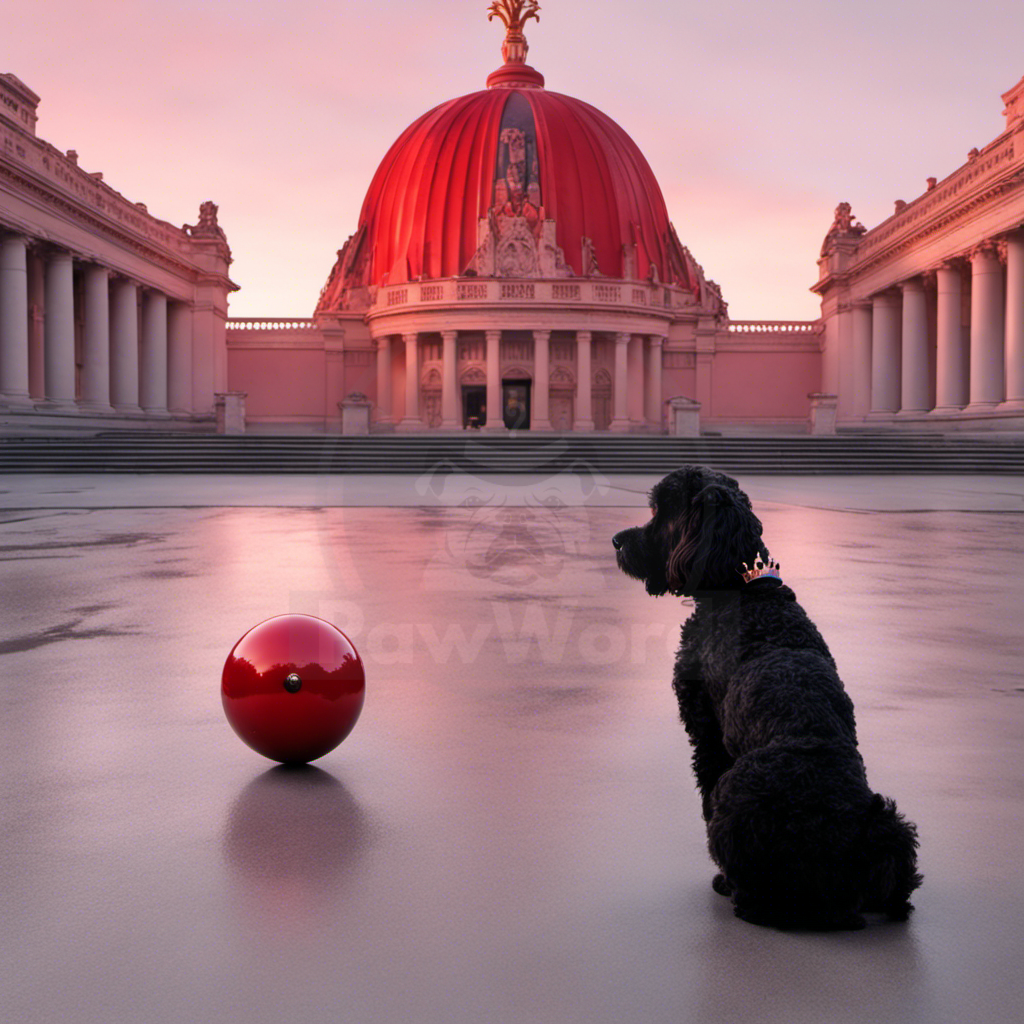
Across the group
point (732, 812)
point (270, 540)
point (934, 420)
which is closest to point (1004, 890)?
point (732, 812)

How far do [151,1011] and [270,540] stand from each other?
10828 mm

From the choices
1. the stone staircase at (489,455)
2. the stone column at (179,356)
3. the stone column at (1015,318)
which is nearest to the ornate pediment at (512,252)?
the stone column at (179,356)

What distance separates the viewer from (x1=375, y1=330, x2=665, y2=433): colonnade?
55.4 meters

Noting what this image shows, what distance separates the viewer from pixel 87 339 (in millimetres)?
45906

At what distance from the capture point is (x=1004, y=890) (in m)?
3.25

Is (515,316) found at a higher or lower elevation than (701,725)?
higher

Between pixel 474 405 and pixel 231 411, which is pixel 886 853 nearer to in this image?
pixel 231 411

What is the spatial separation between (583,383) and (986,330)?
2027 cm

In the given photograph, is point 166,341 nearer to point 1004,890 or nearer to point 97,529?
point 97,529

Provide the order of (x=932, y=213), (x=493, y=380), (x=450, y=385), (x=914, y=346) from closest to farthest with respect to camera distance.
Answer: (x=932, y=213) → (x=914, y=346) → (x=493, y=380) → (x=450, y=385)

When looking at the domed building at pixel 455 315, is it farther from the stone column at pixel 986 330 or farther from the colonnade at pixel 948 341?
the stone column at pixel 986 330

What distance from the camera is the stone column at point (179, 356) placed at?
56.4 meters

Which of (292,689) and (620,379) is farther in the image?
(620,379)

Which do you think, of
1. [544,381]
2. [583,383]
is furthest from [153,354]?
[583,383]
